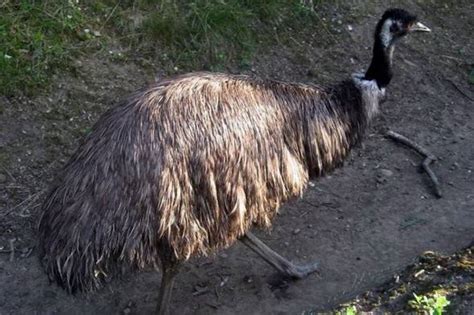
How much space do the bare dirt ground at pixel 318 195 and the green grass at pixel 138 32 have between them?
120mm

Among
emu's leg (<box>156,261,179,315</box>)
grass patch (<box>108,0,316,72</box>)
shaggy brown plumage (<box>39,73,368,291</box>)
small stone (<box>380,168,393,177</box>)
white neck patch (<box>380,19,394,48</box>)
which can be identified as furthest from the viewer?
grass patch (<box>108,0,316,72</box>)

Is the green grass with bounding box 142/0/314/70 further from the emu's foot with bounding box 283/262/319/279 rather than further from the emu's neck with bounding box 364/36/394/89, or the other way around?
the emu's foot with bounding box 283/262/319/279

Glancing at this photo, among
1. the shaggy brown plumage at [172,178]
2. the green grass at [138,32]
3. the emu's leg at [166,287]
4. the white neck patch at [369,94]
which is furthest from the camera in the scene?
the green grass at [138,32]

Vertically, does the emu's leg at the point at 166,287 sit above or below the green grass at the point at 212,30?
below

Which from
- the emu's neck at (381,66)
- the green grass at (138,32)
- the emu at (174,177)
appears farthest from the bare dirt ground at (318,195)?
the emu's neck at (381,66)

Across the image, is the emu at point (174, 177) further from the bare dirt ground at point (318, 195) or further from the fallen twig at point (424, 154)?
the fallen twig at point (424, 154)

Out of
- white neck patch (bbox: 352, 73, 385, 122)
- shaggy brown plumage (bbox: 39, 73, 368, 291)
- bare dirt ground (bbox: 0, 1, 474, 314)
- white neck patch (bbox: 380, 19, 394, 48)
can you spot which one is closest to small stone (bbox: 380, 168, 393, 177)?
bare dirt ground (bbox: 0, 1, 474, 314)

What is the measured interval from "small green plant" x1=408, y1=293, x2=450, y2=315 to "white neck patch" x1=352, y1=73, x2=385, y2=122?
1.25 metres

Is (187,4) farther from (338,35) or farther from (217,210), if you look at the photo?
(217,210)

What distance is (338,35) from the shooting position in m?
5.54

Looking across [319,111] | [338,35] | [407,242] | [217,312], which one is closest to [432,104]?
[338,35]

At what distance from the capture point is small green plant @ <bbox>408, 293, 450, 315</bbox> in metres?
2.25

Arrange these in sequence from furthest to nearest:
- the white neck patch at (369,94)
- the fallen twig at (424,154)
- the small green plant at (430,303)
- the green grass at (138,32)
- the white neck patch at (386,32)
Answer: the green grass at (138,32) < the fallen twig at (424,154) < the white neck patch at (386,32) < the white neck patch at (369,94) < the small green plant at (430,303)

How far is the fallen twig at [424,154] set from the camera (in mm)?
4406
